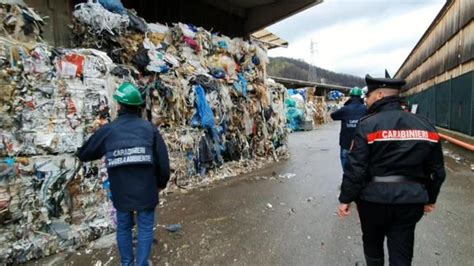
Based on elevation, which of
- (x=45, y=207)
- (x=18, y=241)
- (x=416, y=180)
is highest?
(x=416, y=180)

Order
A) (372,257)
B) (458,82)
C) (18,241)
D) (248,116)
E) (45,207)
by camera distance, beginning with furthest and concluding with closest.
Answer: (458,82) < (248,116) < (45,207) < (18,241) < (372,257)

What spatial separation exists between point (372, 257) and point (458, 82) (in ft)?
33.3

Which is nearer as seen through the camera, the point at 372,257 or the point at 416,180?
the point at 416,180

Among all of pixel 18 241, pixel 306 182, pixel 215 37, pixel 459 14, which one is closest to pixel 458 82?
pixel 459 14

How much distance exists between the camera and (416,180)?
2.16 meters

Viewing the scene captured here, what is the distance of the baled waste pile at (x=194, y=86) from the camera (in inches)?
199

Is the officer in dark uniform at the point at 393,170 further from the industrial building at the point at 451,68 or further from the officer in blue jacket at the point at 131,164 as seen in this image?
the industrial building at the point at 451,68

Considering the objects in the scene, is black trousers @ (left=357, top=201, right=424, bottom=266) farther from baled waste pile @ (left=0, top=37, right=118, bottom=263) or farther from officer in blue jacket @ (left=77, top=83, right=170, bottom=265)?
baled waste pile @ (left=0, top=37, right=118, bottom=263)

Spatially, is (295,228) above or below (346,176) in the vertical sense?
below

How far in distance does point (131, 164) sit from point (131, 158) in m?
0.05

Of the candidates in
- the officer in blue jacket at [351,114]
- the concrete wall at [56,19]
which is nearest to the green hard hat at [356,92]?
the officer in blue jacket at [351,114]

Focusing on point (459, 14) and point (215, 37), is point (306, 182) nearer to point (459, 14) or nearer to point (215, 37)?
point (215, 37)

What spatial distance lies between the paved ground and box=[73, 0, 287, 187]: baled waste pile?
2.84 feet

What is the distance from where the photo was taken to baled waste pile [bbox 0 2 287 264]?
3227mm
